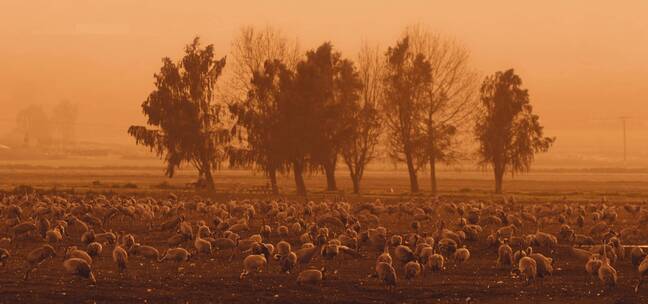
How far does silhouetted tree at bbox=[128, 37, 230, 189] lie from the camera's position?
242 ft

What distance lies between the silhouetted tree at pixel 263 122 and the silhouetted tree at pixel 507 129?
19902 millimetres

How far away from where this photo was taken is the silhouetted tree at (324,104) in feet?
228

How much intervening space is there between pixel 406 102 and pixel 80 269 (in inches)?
2284

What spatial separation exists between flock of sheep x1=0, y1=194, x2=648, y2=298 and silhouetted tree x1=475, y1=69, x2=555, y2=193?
35.3 metres

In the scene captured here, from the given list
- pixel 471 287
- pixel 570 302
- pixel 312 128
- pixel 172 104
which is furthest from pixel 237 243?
pixel 172 104

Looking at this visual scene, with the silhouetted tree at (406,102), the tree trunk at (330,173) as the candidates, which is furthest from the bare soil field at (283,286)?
the silhouetted tree at (406,102)

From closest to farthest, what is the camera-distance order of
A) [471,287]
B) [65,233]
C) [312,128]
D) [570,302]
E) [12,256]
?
1. [570,302]
2. [471,287]
3. [12,256]
4. [65,233]
5. [312,128]

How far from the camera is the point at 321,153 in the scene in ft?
230

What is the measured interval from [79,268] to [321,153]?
160 ft

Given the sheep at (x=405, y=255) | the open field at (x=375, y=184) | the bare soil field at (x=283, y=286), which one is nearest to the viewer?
the bare soil field at (x=283, y=286)

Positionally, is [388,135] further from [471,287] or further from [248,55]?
[471,287]

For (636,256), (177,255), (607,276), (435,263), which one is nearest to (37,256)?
(177,255)

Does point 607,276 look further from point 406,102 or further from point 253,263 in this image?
point 406,102

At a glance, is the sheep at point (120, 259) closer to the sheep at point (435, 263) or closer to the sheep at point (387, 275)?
the sheep at point (387, 275)
